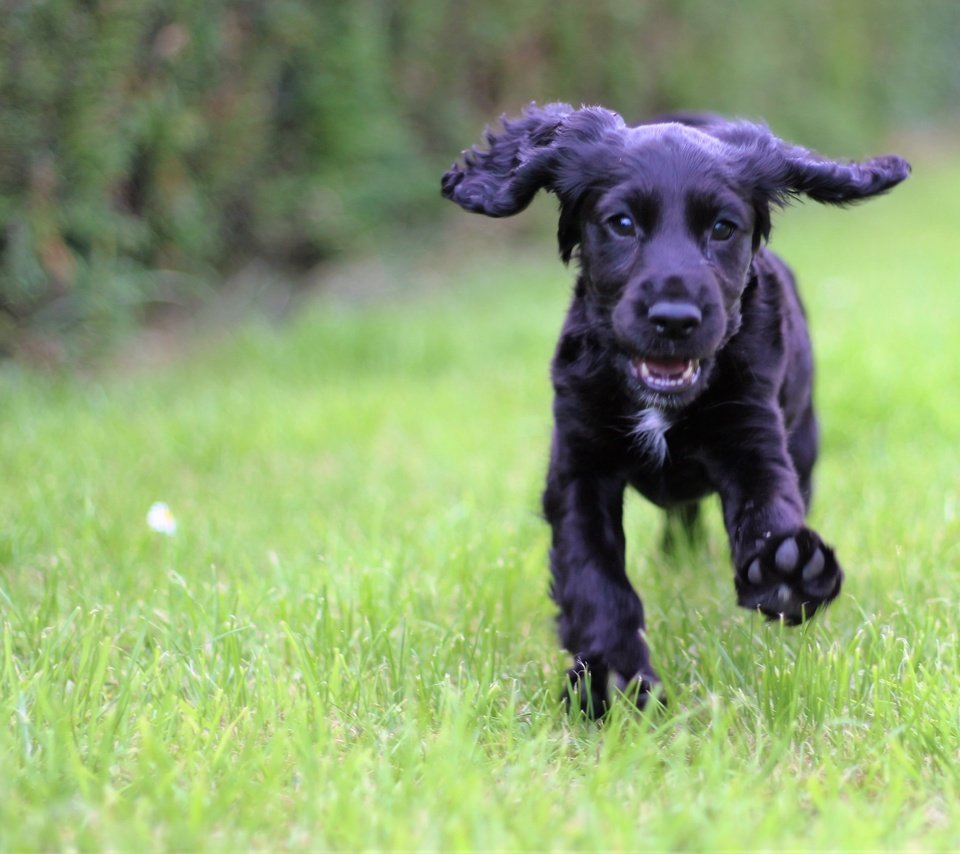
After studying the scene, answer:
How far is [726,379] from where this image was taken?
220 centimetres

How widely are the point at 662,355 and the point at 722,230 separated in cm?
30

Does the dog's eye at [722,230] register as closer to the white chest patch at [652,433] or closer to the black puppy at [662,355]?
the black puppy at [662,355]

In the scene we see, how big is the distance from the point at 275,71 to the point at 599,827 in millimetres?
4959

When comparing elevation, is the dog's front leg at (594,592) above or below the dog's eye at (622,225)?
below

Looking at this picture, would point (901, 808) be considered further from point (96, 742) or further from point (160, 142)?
point (160, 142)

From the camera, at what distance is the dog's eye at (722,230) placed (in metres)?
2.17

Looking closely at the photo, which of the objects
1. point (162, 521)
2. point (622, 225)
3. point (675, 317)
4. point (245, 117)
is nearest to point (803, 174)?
point (622, 225)

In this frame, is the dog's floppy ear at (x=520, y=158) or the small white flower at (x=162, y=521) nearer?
the dog's floppy ear at (x=520, y=158)

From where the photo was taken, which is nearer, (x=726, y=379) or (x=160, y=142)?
(x=726, y=379)

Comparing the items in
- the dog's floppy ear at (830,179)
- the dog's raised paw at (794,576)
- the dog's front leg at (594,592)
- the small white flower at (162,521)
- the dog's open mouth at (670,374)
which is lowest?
the small white flower at (162,521)

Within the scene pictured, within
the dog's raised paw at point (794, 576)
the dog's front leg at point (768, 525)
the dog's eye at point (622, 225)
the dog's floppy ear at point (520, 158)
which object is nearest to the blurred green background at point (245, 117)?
the dog's floppy ear at point (520, 158)

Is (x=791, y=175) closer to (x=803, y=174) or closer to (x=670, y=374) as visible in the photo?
(x=803, y=174)

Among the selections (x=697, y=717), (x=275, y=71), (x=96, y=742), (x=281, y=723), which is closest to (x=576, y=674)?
(x=697, y=717)

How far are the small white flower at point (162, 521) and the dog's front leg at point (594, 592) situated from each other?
97 centimetres
